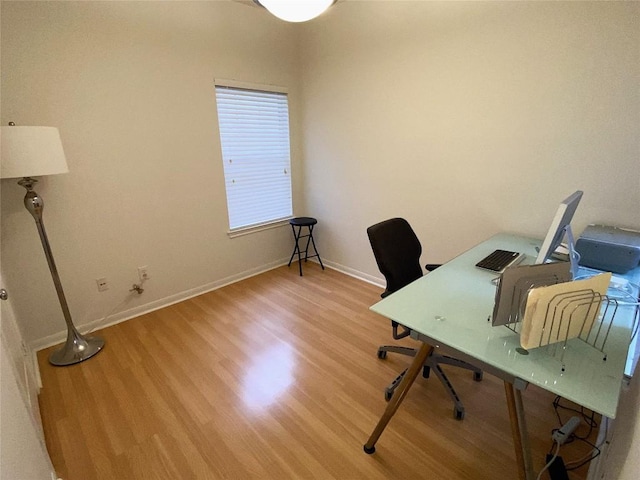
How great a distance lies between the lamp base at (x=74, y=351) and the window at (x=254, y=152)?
5.14 ft

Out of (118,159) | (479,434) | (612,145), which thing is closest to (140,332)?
(118,159)

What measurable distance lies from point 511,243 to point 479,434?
3.96ft

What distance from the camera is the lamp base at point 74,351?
213 centimetres

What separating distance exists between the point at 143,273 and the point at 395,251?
224 centimetres

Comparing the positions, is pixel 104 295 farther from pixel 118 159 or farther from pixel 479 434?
pixel 479 434

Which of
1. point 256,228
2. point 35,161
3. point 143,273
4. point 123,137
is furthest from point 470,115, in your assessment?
point 143,273

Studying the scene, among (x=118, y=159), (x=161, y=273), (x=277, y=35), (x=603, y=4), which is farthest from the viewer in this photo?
(x=277, y=35)

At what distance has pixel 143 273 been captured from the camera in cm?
272

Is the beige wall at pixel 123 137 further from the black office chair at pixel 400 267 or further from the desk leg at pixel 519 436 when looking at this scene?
the desk leg at pixel 519 436

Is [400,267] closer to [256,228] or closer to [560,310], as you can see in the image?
[560,310]

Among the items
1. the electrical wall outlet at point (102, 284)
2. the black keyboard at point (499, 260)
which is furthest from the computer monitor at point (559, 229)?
the electrical wall outlet at point (102, 284)

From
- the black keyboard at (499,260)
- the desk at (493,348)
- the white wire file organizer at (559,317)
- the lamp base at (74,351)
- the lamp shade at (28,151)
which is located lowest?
the lamp base at (74,351)

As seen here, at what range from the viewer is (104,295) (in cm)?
255

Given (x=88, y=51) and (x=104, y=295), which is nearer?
(x=88, y=51)
